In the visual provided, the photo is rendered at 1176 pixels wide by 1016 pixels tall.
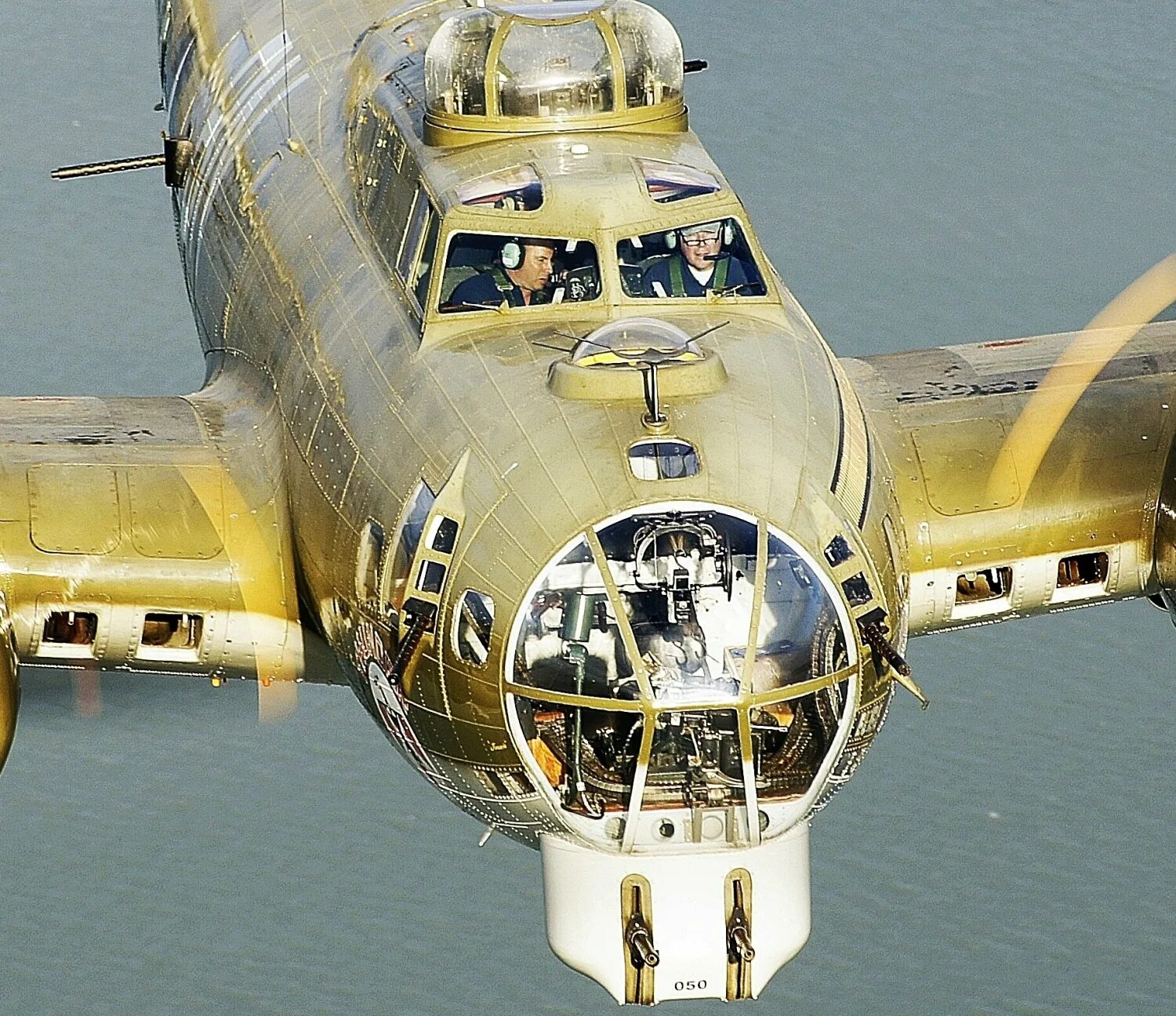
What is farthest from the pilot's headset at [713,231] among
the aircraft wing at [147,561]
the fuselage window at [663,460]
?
the aircraft wing at [147,561]

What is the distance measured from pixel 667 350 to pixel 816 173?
895 inches

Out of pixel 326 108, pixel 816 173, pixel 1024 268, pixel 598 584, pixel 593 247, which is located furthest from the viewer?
pixel 816 173

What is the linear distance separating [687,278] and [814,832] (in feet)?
29.5

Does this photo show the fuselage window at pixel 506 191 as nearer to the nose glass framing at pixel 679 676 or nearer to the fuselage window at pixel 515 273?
the fuselage window at pixel 515 273

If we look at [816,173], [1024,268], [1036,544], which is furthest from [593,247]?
[816,173]

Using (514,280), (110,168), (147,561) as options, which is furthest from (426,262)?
(110,168)

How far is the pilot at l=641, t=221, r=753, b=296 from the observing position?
20.3 m

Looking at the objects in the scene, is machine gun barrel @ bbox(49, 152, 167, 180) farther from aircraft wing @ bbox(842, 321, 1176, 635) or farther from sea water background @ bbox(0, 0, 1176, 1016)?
aircraft wing @ bbox(842, 321, 1176, 635)

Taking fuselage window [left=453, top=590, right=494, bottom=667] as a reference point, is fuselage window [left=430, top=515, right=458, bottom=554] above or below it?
above

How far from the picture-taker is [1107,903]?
26.7 m

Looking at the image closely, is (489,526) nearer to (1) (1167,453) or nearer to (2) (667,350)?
(2) (667,350)

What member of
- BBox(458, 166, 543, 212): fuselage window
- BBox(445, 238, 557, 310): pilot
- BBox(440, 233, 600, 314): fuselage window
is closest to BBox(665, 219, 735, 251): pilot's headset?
BBox(440, 233, 600, 314): fuselage window

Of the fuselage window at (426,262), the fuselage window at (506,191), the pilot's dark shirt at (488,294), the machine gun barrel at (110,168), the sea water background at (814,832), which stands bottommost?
the sea water background at (814,832)

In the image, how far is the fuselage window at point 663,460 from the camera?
1750 cm
